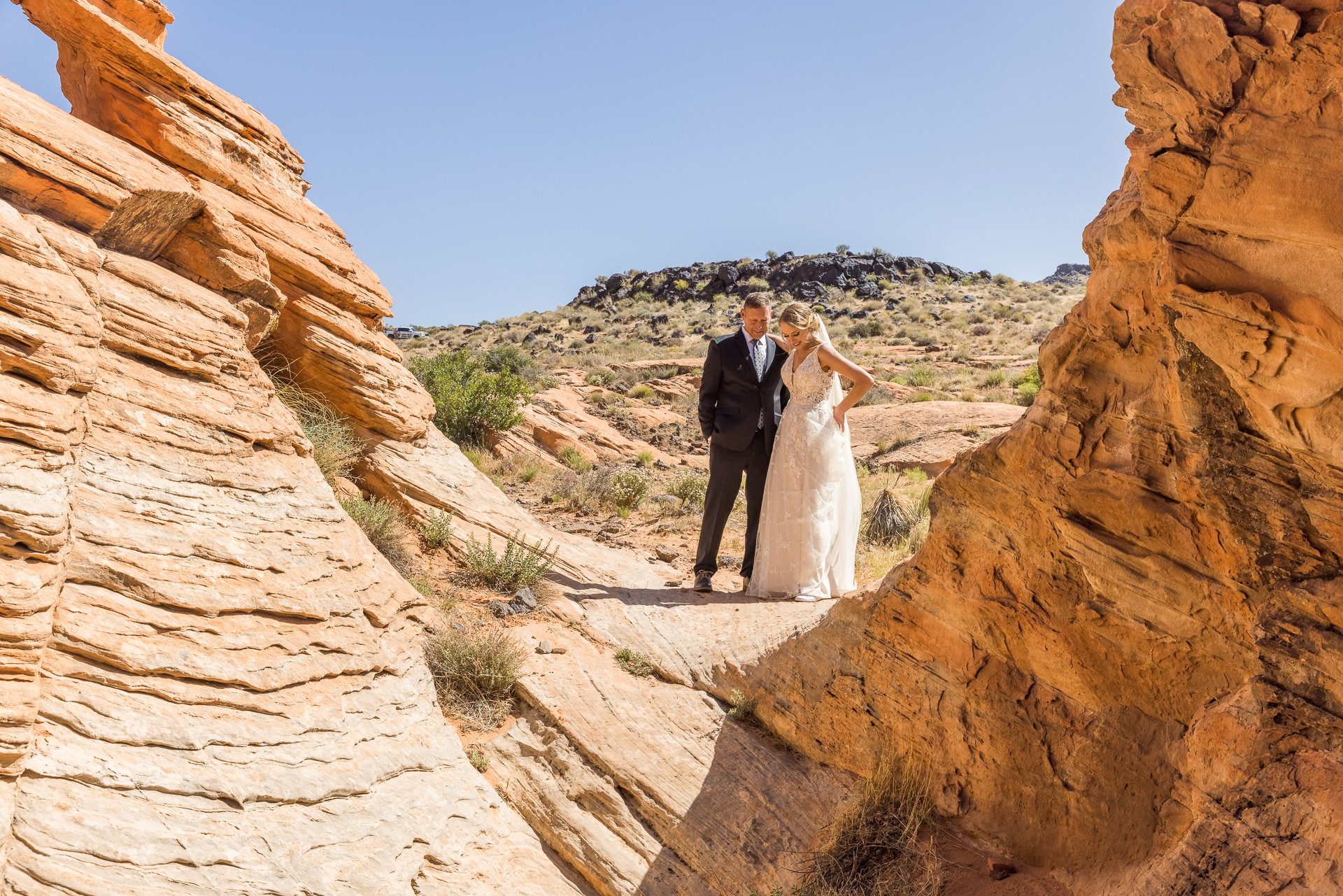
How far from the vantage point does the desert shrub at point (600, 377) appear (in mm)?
23172

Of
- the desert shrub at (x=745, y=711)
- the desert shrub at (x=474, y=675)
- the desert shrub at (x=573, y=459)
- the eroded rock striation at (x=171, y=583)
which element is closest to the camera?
the eroded rock striation at (x=171, y=583)

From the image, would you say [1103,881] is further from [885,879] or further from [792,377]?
[792,377]

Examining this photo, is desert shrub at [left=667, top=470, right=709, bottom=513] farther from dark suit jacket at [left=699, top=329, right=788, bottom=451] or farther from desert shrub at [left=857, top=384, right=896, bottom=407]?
desert shrub at [left=857, top=384, right=896, bottom=407]

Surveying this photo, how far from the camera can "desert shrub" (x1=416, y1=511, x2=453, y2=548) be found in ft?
22.4

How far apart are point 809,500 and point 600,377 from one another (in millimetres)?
17739

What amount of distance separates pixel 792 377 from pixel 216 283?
424 centimetres

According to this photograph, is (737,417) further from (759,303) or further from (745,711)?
(745,711)

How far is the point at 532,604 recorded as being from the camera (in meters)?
6.29

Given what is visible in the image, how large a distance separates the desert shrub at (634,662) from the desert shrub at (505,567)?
1.10m

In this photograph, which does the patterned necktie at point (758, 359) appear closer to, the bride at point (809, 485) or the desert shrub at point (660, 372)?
the bride at point (809, 485)

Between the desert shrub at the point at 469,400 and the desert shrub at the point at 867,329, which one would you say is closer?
the desert shrub at the point at 469,400

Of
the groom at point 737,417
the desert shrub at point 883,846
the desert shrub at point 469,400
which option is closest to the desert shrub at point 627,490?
the desert shrub at point 469,400

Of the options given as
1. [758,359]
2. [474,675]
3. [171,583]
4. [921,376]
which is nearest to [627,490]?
[758,359]

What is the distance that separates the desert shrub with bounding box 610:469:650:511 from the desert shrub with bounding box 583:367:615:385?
483 inches
